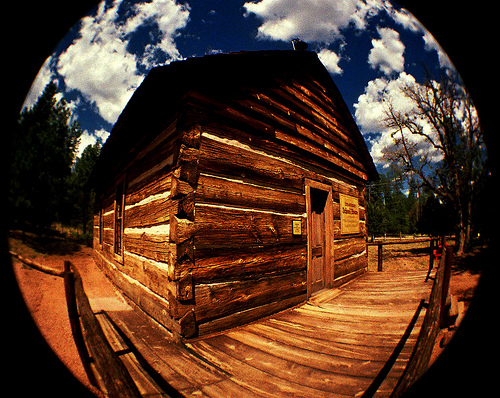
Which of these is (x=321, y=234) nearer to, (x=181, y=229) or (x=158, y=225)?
(x=181, y=229)

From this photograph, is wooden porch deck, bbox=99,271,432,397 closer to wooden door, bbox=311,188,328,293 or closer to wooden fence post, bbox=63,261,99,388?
wooden fence post, bbox=63,261,99,388

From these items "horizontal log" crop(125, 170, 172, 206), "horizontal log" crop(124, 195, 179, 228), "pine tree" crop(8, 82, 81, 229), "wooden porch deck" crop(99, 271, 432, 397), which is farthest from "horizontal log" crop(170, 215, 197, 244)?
"pine tree" crop(8, 82, 81, 229)

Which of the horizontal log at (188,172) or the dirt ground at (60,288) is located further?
the dirt ground at (60,288)

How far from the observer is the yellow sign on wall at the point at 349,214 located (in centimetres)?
534

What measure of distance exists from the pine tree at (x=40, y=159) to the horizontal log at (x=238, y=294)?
34.0 feet

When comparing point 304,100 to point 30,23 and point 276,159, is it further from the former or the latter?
point 30,23

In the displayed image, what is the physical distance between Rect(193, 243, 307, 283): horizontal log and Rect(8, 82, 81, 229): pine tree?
1020 centimetres

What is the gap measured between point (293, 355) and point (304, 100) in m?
5.02

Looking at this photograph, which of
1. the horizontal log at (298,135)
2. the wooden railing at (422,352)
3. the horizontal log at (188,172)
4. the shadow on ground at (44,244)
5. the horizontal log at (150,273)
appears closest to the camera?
the wooden railing at (422,352)

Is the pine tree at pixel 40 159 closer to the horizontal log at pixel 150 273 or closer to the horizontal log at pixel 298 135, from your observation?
the horizontal log at pixel 150 273

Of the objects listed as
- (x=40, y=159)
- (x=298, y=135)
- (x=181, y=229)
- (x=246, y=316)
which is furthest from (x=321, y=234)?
(x=40, y=159)

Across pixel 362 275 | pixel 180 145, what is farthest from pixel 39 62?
pixel 362 275

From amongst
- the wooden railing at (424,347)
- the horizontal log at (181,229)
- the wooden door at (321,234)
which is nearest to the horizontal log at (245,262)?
the horizontal log at (181,229)

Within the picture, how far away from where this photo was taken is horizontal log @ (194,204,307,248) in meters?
2.62
